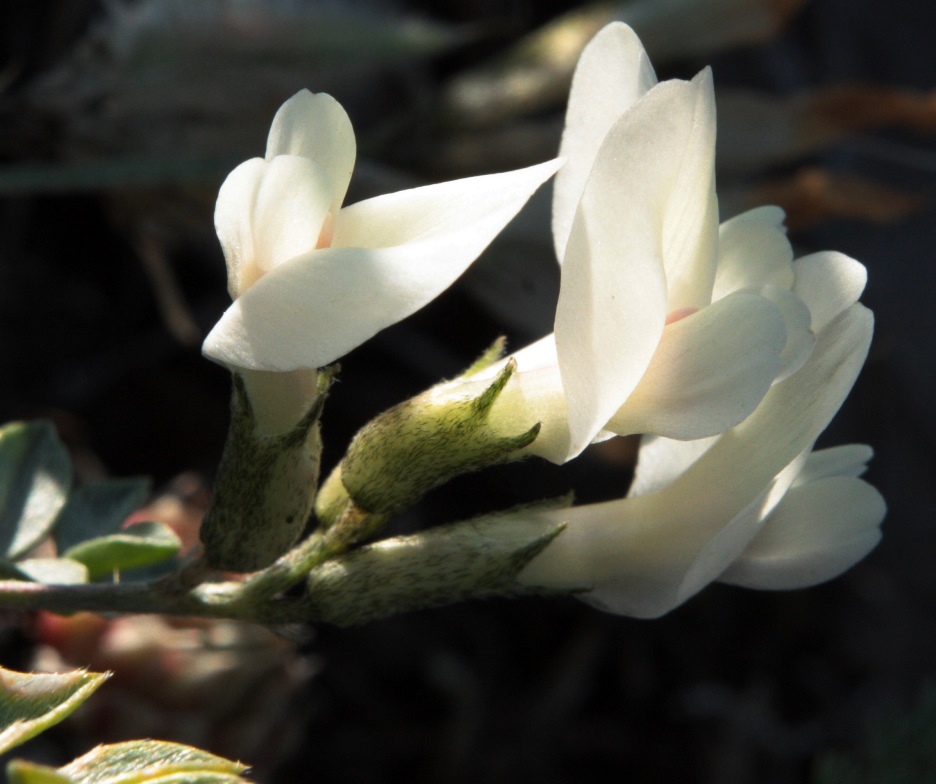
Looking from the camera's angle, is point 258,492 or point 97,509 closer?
point 258,492

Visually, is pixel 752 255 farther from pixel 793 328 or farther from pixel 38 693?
pixel 38 693

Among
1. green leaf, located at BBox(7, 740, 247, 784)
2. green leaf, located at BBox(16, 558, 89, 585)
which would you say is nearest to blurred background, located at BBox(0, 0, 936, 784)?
green leaf, located at BBox(16, 558, 89, 585)

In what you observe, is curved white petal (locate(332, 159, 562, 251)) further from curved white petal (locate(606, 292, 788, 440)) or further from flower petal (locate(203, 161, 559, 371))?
curved white petal (locate(606, 292, 788, 440))

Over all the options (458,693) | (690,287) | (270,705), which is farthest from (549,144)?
(690,287)

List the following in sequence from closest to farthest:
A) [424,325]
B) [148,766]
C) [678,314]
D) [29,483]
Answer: [148,766] → [678,314] → [29,483] → [424,325]

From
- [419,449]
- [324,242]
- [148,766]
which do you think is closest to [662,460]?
[419,449]

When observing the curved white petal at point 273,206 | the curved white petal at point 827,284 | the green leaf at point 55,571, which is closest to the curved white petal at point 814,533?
the curved white petal at point 827,284

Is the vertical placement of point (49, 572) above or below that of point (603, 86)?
below
